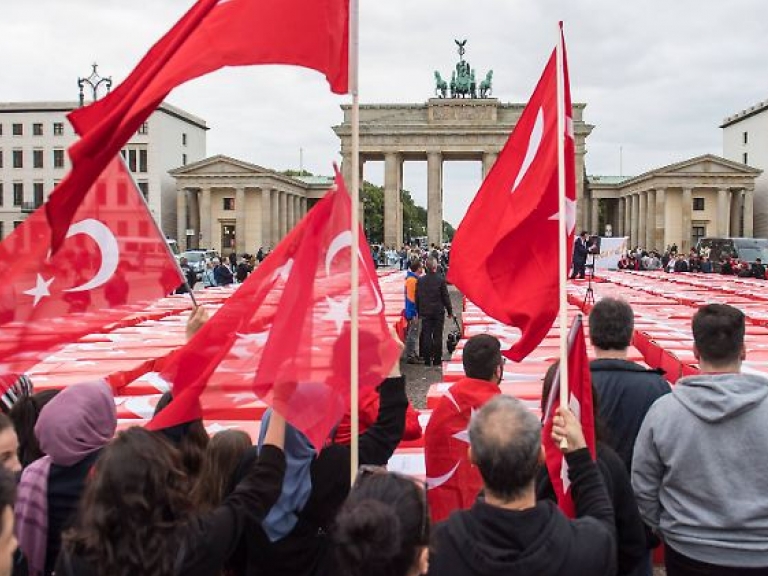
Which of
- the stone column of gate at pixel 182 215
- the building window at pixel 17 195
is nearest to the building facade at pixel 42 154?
the building window at pixel 17 195

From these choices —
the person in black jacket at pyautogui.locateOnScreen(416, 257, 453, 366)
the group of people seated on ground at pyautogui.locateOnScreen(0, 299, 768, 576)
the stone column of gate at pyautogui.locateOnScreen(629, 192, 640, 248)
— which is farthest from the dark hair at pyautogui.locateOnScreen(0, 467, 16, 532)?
the stone column of gate at pyautogui.locateOnScreen(629, 192, 640, 248)

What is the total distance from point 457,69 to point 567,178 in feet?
310

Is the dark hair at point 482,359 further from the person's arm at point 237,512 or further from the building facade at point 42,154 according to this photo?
the building facade at point 42,154

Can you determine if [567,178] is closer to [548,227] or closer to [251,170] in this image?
[548,227]

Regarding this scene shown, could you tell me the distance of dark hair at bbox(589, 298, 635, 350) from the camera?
4.40 m

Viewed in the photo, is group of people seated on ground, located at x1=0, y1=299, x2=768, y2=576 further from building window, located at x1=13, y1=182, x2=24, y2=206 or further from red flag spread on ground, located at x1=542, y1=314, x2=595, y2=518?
building window, located at x1=13, y1=182, x2=24, y2=206

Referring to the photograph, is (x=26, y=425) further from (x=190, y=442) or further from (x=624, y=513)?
(x=624, y=513)

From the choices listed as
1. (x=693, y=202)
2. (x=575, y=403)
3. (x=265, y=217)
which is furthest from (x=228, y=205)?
(x=575, y=403)

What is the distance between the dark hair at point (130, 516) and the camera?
99.7 inches

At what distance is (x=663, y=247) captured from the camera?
84.1 metres

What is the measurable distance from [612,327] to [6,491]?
3042mm

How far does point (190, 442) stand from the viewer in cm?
360

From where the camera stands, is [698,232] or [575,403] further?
[698,232]

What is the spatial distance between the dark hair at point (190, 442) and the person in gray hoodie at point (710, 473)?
189cm
